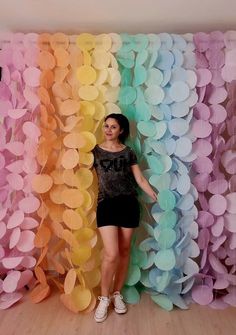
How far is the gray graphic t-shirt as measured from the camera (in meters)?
1.85

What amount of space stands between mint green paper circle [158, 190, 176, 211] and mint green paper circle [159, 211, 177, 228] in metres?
0.03

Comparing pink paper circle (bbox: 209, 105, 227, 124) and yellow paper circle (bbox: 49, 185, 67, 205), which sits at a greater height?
pink paper circle (bbox: 209, 105, 227, 124)

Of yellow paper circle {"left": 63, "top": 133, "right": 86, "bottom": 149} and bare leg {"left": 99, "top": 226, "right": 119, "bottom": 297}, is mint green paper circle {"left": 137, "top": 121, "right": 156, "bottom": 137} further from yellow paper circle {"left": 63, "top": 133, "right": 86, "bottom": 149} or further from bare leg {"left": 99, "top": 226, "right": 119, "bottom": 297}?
bare leg {"left": 99, "top": 226, "right": 119, "bottom": 297}

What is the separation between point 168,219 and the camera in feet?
6.21

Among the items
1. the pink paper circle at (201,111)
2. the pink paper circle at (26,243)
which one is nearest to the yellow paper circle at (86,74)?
the pink paper circle at (201,111)

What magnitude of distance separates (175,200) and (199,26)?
3.48ft

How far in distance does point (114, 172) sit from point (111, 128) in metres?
0.25

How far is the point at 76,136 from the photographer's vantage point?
188 cm

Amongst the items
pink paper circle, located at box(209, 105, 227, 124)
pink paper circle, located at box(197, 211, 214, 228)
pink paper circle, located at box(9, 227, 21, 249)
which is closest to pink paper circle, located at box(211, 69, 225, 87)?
pink paper circle, located at box(209, 105, 227, 124)

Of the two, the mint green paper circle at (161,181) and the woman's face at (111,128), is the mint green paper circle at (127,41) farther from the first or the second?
the mint green paper circle at (161,181)

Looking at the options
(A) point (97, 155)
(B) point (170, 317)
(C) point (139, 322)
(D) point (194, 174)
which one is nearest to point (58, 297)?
(C) point (139, 322)

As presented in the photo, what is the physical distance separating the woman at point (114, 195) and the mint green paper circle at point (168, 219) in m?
0.11

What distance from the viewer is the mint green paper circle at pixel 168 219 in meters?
1.89

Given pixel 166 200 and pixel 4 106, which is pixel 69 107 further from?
pixel 166 200
